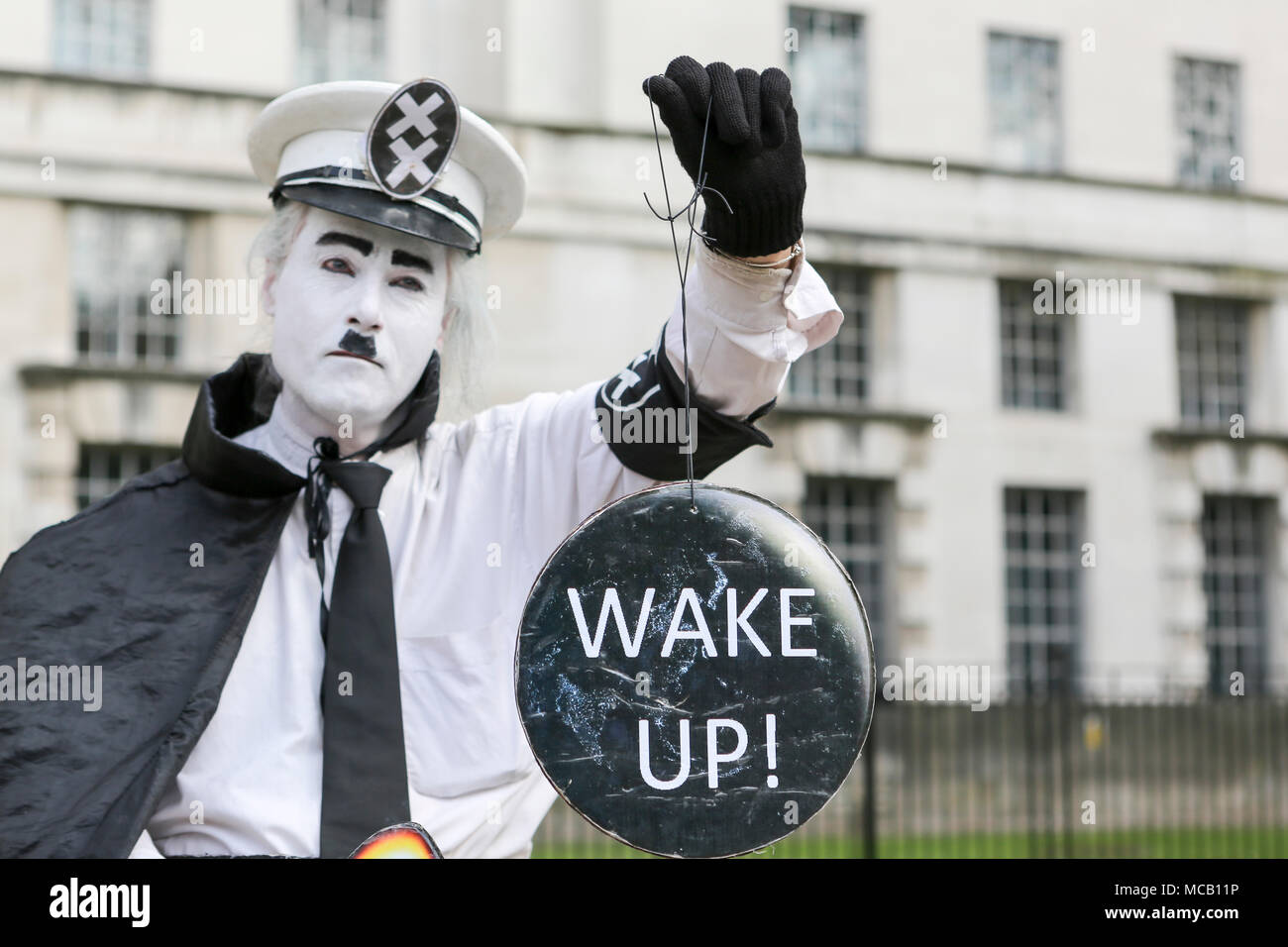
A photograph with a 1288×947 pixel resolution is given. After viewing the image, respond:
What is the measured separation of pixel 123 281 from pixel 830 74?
8414 millimetres

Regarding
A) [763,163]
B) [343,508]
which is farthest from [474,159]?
[763,163]

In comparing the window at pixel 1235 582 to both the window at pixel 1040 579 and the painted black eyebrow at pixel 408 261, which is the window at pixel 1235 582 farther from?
→ the painted black eyebrow at pixel 408 261

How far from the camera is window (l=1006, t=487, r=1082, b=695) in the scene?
19734 millimetres

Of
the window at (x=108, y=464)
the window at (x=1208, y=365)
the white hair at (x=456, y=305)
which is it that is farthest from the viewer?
the window at (x=1208, y=365)

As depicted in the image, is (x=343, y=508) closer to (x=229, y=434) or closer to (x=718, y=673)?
(x=229, y=434)

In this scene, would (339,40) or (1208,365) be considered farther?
(1208,365)

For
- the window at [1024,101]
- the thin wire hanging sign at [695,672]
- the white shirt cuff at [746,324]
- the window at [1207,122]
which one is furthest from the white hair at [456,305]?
the window at [1207,122]

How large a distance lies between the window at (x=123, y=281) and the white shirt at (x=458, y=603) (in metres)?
14.2

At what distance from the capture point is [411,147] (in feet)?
10.1

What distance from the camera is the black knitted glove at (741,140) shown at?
7.74 ft

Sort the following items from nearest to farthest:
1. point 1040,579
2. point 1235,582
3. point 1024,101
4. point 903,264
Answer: point 903,264 → point 1040,579 → point 1024,101 → point 1235,582

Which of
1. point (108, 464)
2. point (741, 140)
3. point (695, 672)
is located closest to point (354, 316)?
point (741, 140)

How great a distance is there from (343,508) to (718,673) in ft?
3.78

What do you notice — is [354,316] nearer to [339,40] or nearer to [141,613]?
[141,613]
